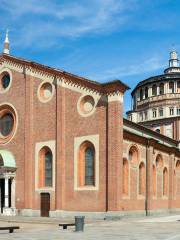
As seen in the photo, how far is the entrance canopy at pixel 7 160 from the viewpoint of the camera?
34.8 m

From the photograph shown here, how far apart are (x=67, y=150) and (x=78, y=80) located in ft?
17.5

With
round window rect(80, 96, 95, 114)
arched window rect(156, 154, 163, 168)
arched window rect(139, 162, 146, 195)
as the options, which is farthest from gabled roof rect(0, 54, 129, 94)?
arched window rect(156, 154, 163, 168)

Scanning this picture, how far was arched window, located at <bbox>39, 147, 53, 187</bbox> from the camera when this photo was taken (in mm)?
33750

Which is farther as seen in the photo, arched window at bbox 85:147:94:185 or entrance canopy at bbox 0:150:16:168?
entrance canopy at bbox 0:150:16:168

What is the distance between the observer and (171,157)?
42844 millimetres

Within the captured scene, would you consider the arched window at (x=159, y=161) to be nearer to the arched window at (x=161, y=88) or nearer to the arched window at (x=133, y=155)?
the arched window at (x=133, y=155)

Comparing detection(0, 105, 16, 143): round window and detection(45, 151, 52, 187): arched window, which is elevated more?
detection(0, 105, 16, 143): round window

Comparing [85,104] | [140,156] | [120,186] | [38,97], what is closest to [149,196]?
[140,156]

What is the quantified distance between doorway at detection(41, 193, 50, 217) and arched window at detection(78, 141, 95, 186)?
3.16 meters

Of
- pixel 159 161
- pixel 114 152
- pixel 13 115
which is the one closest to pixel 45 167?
pixel 13 115

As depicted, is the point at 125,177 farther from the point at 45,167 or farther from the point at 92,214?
the point at 45,167

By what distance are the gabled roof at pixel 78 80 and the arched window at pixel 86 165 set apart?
4127 millimetres

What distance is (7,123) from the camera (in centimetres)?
3759

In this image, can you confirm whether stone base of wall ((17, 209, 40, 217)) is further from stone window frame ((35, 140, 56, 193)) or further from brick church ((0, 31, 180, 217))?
stone window frame ((35, 140, 56, 193))
